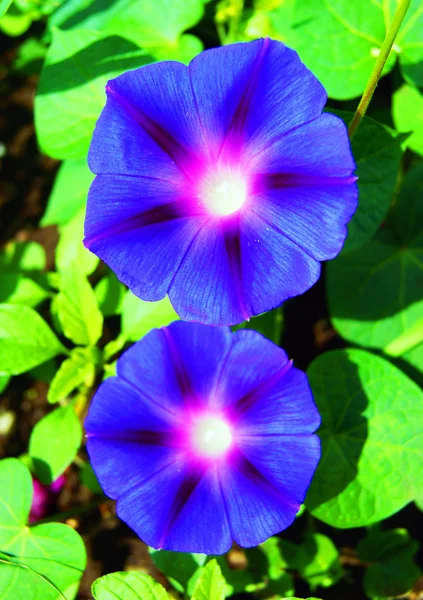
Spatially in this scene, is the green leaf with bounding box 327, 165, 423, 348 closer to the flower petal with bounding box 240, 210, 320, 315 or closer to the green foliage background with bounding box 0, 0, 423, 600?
the green foliage background with bounding box 0, 0, 423, 600

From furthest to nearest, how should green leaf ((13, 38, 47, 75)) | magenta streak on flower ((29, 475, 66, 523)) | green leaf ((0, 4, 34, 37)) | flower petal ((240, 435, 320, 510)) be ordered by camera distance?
green leaf ((13, 38, 47, 75)) < green leaf ((0, 4, 34, 37)) < magenta streak on flower ((29, 475, 66, 523)) < flower petal ((240, 435, 320, 510))

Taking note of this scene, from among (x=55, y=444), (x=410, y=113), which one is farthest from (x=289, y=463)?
(x=410, y=113)

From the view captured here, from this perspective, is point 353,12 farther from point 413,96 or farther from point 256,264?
point 256,264

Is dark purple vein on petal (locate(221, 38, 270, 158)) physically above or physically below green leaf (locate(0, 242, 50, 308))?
below

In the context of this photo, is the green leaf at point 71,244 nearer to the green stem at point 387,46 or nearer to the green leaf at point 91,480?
the green leaf at point 91,480

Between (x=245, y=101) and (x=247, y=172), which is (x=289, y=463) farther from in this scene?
(x=245, y=101)

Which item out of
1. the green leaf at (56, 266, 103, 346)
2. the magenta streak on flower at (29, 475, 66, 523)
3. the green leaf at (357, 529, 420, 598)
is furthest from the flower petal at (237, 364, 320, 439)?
the magenta streak on flower at (29, 475, 66, 523)

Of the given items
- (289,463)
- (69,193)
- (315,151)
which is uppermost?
(69,193)

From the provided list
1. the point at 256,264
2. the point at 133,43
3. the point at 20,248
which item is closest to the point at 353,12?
the point at 133,43
